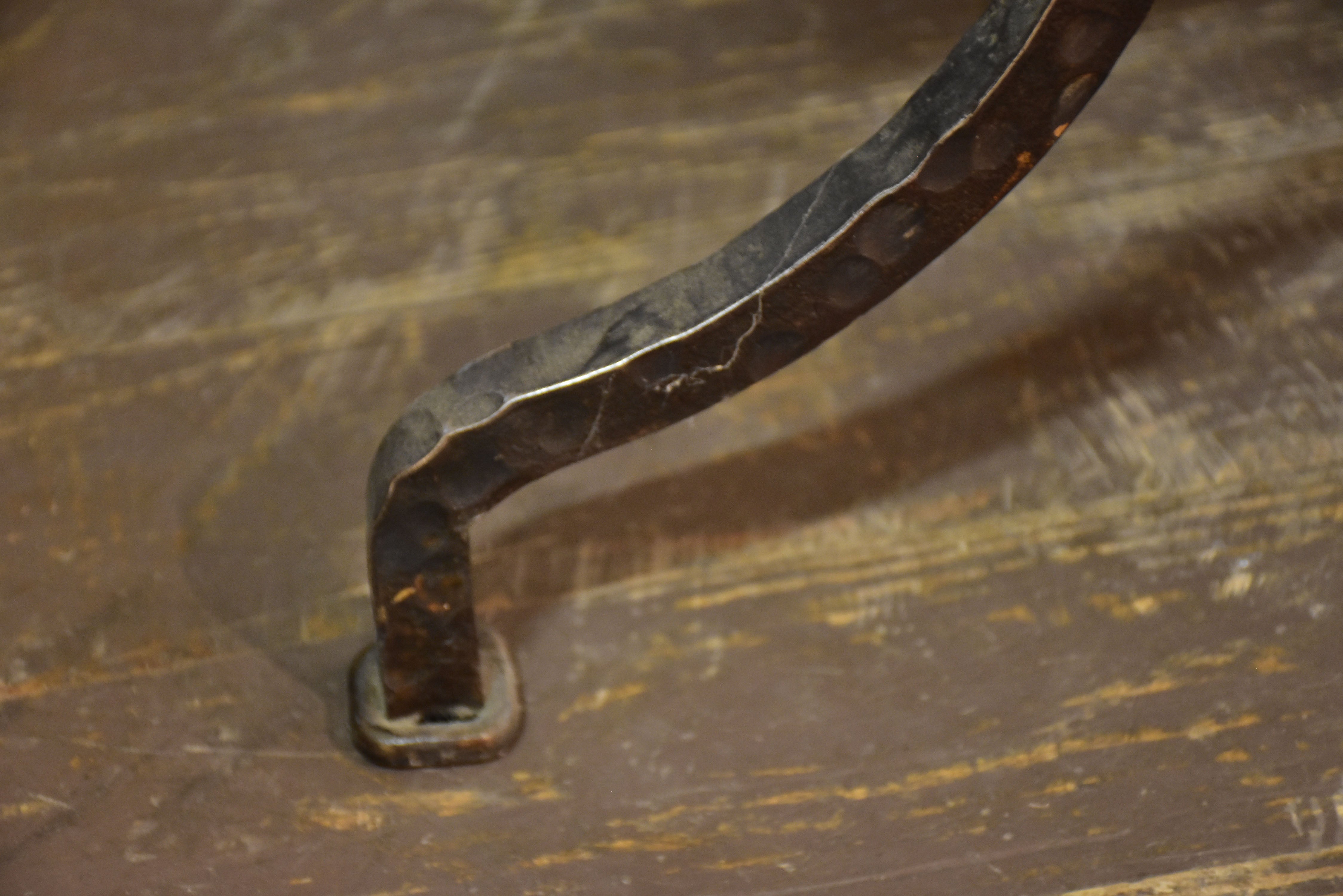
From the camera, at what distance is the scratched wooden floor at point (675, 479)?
55cm

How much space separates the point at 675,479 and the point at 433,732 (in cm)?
17

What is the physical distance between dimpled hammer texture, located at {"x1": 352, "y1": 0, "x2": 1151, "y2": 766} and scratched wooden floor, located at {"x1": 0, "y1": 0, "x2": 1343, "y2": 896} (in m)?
0.12

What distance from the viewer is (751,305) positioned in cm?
50

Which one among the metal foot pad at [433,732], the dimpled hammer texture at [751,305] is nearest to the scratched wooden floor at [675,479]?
the metal foot pad at [433,732]

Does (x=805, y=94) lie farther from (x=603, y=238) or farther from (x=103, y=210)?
(x=103, y=210)

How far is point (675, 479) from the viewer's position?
2.22ft

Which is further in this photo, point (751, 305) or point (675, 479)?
point (675, 479)

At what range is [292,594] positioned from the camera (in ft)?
2.06

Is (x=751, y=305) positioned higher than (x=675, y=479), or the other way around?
(x=751, y=305)

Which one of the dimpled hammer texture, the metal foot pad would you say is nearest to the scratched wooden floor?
the metal foot pad

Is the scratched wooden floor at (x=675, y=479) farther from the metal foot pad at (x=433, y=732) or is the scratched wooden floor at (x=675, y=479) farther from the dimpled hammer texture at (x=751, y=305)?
the dimpled hammer texture at (x=751, y=305)

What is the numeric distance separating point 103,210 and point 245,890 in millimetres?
437

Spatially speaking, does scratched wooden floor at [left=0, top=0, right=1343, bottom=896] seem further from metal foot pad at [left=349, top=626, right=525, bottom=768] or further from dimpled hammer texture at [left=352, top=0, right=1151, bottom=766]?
dimpled hammer texture at [left=352, top=0, right=1151, bottom=766]

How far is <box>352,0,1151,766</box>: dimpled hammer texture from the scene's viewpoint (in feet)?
1.59
